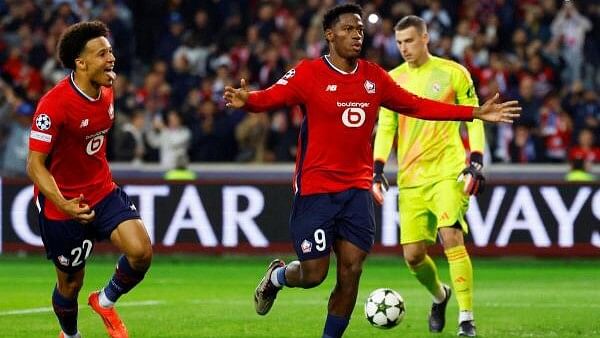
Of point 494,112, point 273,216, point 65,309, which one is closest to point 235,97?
point 494,112

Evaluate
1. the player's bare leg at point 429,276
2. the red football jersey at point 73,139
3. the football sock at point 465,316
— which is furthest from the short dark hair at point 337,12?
the football sock at point 465,316

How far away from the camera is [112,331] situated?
9969 millimetres

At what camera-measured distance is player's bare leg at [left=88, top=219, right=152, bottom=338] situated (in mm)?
9641

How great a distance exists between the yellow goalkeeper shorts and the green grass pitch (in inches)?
31.2

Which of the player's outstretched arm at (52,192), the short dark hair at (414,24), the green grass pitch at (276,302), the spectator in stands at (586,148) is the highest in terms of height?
the short dark hair at (414,24)

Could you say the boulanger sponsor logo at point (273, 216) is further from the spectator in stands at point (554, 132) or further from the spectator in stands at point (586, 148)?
the spectator in stands at point (554, 132)

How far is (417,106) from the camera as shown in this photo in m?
9.93

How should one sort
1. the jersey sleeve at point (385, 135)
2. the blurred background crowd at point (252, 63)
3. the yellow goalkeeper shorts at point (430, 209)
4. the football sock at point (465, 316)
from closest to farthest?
the football sock at point (465, 316)
the yellow goalkeeper shorts at point (430, 209)
the jersey sleeve at point (385, 135)
the blurred background crowd at point (252, 63)

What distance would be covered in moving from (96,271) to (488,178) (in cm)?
518

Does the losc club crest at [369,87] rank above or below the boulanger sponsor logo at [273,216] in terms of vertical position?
above

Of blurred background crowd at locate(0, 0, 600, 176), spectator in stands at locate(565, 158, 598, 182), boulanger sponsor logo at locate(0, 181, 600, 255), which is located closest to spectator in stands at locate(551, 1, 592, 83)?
blurred background crowd at locate(0, 0, 600, 176)

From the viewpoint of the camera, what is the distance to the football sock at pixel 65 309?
386 inches

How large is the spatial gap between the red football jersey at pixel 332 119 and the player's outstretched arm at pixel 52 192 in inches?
57.0

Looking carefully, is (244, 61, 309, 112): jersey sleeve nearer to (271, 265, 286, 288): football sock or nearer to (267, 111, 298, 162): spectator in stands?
(271, 265, 286, 288): football sock
